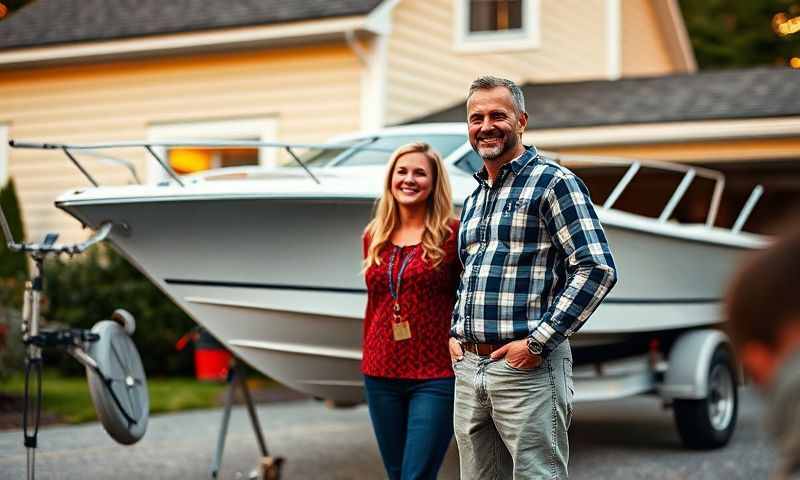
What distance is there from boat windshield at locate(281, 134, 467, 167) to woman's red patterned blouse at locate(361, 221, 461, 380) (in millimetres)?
2603

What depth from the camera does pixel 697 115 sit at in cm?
1088

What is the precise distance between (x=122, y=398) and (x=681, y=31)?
56.7 feet

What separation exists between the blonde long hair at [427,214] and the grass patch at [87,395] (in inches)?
230

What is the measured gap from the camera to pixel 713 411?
26.9ft

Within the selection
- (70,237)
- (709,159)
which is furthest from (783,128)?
(70,237)

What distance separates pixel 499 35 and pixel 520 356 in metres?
11.3

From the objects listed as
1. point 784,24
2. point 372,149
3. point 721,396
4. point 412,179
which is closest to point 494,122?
point 412,179

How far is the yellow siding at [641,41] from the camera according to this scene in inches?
706

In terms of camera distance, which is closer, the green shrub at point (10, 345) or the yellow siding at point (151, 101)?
the green shrub at point (10, 345)

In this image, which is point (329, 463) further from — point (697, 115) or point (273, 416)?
point (697, 115)

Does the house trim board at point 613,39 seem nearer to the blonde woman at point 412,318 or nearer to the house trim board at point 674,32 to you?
the house trim board at point 674,32

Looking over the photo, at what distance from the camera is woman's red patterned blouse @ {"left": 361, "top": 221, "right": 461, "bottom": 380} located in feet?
14.0

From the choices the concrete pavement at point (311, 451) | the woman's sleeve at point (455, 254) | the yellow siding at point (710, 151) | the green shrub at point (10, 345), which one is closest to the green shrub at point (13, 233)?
the green shrub at point (10, 345)

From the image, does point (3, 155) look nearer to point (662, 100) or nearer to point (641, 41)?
point (662, 100)
